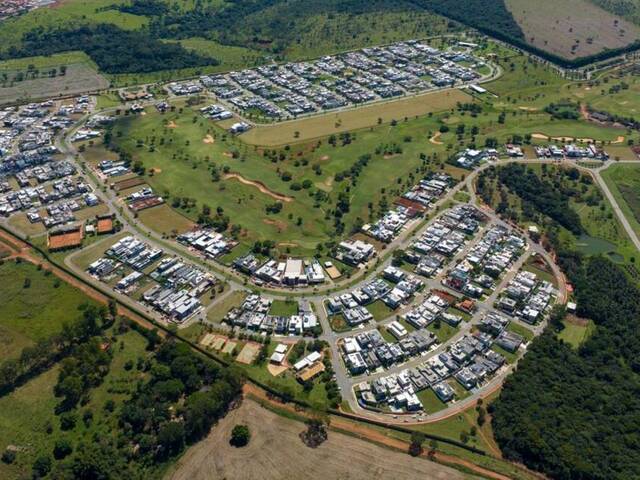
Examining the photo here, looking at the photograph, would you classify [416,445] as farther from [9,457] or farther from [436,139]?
[436,139]

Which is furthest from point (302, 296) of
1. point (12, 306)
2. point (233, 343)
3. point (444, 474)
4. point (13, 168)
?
point (13, 168)

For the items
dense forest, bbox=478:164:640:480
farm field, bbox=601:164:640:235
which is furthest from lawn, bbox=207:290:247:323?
farm field, bbox=601:164:640:235

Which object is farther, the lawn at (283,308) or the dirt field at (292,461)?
the lawn at (283,308)

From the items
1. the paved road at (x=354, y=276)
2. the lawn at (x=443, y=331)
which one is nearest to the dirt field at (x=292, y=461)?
the paved road at (x=354, y=276)

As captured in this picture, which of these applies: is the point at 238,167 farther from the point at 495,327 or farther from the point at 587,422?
the point at 587,422

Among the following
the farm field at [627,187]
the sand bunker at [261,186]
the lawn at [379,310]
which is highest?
the farm field at [627,187]

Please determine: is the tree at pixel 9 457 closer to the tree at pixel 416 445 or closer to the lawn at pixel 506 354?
the tree at pixel 416 445
